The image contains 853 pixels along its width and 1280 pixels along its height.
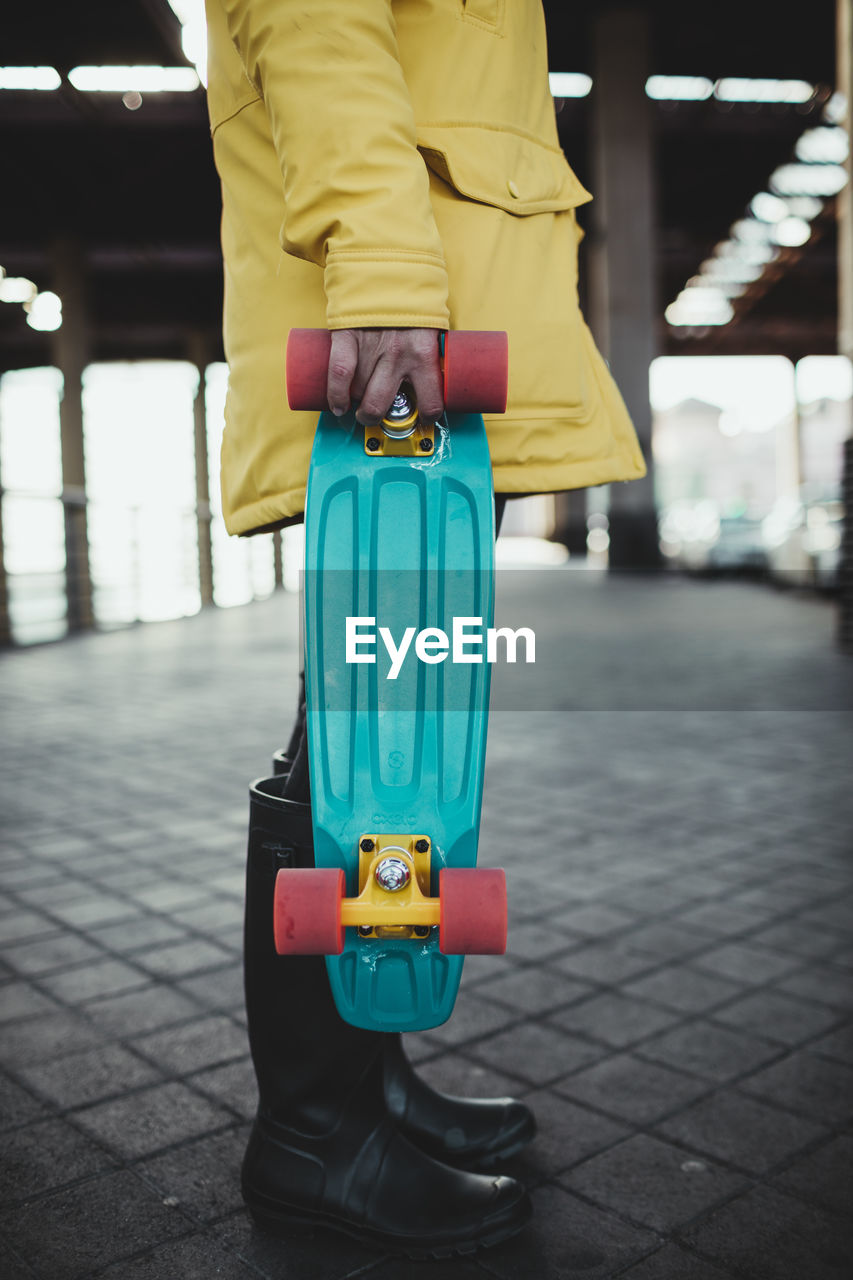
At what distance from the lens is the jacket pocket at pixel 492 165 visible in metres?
1.27

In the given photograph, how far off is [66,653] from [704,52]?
13.7 metres

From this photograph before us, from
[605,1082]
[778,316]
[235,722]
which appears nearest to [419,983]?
[605,1082]

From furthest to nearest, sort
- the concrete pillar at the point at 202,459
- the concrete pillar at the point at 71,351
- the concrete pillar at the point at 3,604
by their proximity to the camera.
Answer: the concrete pillar at the point at 202,459, the concrete pillar at the point at 71,351, the concrete pillar at the point at 3,604

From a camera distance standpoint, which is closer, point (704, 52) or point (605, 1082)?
point (605, 1082)

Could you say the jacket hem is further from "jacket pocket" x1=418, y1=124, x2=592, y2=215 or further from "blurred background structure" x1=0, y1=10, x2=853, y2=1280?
"blurred background structure" x1=0, y1=10, x2=853, y2=1280

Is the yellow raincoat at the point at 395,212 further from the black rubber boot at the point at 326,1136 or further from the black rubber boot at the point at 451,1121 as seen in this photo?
the black rubber boot at the point at 451,1121

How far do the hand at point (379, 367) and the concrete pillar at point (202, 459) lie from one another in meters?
15.6

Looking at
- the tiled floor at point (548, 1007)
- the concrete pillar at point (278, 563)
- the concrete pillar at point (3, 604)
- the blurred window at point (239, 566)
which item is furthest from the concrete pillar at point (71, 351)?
the tiled floor at point (548, 1007)

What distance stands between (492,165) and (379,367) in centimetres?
33

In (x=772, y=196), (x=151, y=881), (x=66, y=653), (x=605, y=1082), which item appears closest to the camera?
(x=605, y=1082)

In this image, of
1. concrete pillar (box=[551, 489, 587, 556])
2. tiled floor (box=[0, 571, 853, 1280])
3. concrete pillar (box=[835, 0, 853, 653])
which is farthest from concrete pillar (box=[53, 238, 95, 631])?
tiled floor (box=[0, 571, 853, 1280])

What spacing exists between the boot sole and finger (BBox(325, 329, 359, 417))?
1.06 meters

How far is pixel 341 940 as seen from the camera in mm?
1150

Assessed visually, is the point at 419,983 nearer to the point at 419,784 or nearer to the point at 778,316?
the point at 419,784
